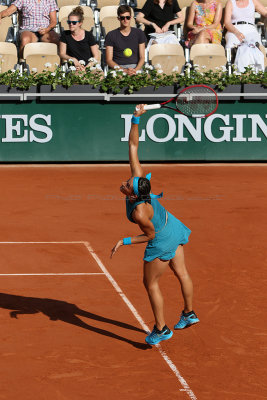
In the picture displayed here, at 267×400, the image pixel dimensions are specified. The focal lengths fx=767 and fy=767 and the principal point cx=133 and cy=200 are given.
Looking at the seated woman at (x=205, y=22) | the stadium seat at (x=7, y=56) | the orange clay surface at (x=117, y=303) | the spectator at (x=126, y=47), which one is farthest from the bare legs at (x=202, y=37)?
the orange clay surface at (x=117, y=303)

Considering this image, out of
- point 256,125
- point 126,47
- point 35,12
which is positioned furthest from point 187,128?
point 35,12

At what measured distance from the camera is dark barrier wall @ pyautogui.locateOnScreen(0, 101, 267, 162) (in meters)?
15.4

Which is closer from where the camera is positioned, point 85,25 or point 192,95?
point 192,95

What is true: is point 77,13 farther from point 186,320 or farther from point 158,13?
point 186,320

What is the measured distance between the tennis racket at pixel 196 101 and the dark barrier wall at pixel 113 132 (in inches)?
295

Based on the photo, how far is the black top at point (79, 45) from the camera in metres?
15.7

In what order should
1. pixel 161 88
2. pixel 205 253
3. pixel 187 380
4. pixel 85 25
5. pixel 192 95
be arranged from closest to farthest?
pixel 187 380 → pixel 192 95 → pixel 205 253 → pixel 161 88 → pixel 85 25

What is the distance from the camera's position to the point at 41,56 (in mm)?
Answer: 15586

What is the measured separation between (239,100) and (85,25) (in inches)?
153

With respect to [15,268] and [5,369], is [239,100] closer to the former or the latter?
[15,268]

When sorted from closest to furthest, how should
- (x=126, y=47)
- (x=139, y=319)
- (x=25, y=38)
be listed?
(x=139, y=319)
(x=126, y=47)
(x=25, y=38)

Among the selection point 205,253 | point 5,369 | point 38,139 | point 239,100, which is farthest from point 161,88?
point 5,369

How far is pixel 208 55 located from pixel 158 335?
10.9 metres

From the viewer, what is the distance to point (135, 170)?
19.7 feet
